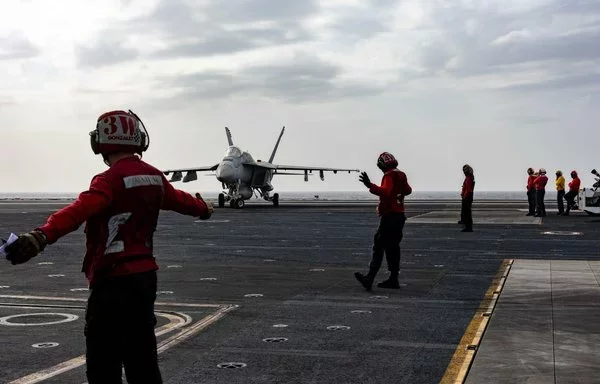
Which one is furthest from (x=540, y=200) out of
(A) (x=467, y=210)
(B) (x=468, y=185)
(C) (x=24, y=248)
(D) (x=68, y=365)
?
(C) (x=24, y=248)

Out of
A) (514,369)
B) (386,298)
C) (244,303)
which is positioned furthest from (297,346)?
(386,298)

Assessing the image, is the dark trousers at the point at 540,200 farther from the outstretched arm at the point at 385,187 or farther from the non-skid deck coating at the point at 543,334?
the outstretched arm at the point at 385,187

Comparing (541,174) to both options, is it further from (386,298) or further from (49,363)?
(49,363)

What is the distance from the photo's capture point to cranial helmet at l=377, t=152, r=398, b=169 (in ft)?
39.0

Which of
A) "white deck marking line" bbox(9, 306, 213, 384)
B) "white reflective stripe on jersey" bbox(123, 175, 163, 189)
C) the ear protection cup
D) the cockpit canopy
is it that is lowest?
A: "white deck marking line" bbox(9, 306, 213, 384)

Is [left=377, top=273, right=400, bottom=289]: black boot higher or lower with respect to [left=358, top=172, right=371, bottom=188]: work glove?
lower

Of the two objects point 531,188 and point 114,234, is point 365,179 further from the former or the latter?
point 531,188

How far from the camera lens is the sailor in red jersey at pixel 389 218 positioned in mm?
11602

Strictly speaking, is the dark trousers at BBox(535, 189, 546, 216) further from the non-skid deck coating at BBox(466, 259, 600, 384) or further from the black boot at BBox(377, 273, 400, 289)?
the black boot at BBox(377, 273, 400, 289)

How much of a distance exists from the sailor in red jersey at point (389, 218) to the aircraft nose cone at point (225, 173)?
34477 mm

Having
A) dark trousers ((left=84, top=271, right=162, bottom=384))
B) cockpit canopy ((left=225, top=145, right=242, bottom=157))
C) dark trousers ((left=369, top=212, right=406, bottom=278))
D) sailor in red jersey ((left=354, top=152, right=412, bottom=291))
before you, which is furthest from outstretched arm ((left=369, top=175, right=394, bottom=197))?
cockpit canopy ((left=225, top=145, right=242, bottom=157))

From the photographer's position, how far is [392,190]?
11.7 metres

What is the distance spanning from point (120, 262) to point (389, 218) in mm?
7590

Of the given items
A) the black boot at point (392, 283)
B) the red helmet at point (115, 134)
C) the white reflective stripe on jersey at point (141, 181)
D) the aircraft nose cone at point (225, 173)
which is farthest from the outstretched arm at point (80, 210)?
the aircraft nose cone at point (225, 173)
